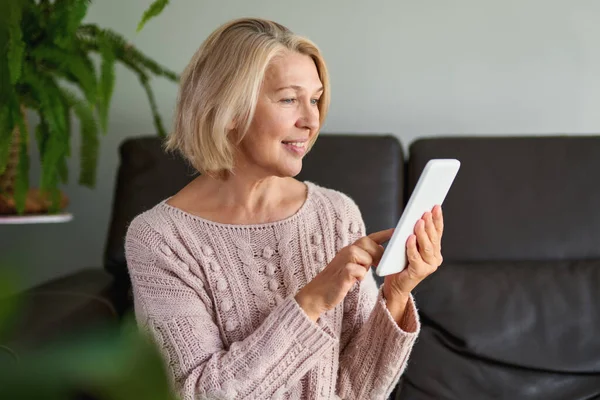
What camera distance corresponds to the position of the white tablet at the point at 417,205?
0.98 meters

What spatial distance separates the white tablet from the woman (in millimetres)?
19

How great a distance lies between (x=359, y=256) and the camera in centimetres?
104

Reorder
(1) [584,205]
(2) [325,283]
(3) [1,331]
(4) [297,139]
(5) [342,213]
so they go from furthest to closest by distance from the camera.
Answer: (1) [584,205] → (5) [342,213] → (4) [297,139] → (2) [325,283] → (3) [1,331]

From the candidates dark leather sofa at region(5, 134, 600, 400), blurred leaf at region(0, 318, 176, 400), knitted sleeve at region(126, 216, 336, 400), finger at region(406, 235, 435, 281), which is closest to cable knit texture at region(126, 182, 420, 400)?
knitted sleeve at region(126, 216, 336, 400)

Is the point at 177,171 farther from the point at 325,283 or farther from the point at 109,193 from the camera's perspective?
the point at 325,283

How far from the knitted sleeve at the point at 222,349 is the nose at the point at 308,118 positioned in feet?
0.96

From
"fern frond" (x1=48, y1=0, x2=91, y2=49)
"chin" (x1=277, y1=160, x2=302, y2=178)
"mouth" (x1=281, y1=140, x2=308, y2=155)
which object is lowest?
"chin" (x1=277, y1=160, x2=302, y2=178)

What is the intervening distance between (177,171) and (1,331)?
4.79 ft

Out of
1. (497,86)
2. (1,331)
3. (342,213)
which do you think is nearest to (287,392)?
(342,213)

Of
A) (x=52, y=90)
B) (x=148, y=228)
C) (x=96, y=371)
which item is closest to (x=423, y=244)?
(x=148, y=228)

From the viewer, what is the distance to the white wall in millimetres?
1878

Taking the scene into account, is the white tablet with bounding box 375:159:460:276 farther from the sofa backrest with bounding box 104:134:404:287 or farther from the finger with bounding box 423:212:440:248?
the sofa backrest with bounding box 104:134:404:287

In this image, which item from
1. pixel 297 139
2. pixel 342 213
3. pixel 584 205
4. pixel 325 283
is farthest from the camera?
pixel 584 205

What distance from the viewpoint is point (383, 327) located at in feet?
3.76
